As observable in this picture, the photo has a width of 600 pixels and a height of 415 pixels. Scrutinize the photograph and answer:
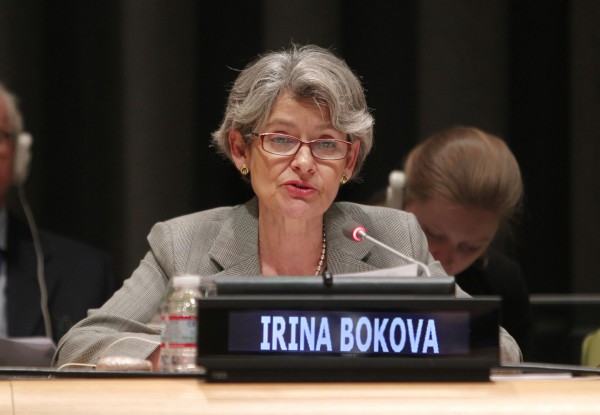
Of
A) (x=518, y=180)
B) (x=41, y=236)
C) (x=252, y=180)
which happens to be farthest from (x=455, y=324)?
(x=41, y=236)

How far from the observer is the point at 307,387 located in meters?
1.11

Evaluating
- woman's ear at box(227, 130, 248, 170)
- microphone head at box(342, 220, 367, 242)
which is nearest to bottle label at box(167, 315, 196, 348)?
microphone head at box(342, 220, 367, 242)

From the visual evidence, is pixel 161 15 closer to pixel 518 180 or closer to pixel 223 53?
pixel 223 53

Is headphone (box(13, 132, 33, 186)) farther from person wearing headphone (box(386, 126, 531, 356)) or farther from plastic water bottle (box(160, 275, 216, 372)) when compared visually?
plastic water bottle (box(160, 275, 216, 372))

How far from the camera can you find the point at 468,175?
2.60m

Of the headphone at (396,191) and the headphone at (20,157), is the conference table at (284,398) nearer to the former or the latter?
the headphone at (396,191)

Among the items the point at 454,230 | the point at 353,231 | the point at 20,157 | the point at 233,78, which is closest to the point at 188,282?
the point at 353,231

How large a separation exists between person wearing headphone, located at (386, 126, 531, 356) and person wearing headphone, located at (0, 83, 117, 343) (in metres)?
0.88

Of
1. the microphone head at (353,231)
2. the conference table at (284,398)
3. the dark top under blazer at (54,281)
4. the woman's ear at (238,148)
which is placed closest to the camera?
the conference table at (284,398)

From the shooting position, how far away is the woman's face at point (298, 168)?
1947 mm

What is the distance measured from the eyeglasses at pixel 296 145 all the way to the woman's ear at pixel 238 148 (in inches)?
4.0

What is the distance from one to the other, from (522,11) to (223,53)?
1.03 meters

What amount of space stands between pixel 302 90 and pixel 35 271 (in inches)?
47.9

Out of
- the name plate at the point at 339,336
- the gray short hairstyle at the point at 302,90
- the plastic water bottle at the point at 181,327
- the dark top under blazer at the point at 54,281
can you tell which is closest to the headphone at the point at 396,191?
the gray short hairstyle at the point at 302,90
